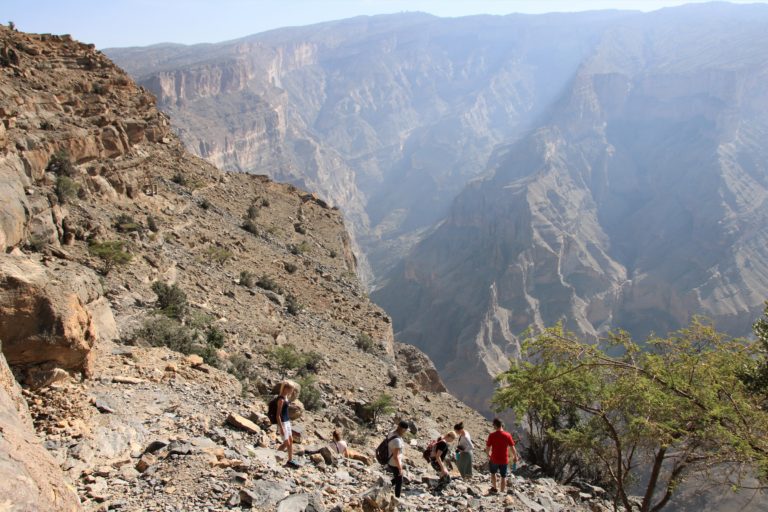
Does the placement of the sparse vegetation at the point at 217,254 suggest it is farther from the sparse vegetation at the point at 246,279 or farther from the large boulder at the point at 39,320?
the large boulder at the point at 39,320

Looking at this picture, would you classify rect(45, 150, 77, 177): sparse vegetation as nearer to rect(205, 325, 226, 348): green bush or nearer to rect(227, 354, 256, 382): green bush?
rect(205, 325, 226, 348): green bush

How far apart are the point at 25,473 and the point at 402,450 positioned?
18.9ft

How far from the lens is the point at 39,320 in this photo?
339 inches

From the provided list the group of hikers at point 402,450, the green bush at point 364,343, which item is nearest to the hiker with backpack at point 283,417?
the group of hikers at point 402,450

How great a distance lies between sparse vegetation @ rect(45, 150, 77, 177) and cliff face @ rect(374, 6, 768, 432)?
62.4 meters

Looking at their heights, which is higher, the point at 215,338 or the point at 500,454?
the point at 215,338

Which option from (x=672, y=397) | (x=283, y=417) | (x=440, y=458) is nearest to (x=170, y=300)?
(x=283, y=417)

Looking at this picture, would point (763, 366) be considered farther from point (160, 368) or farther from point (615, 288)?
point (615, 288)

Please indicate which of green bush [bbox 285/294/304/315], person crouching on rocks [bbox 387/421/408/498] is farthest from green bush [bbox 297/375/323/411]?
green bush [bbox 285/294/304/315]

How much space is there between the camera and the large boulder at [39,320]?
8.35m

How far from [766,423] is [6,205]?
15.3m

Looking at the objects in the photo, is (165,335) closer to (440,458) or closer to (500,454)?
(440,458)

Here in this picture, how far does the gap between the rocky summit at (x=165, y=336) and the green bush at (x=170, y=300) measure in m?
0.07

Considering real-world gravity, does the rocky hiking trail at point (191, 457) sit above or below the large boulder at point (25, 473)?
below
